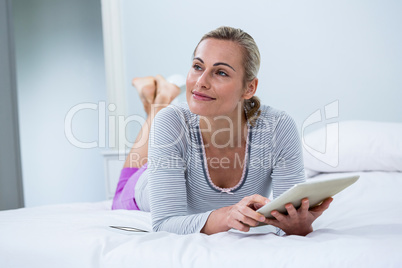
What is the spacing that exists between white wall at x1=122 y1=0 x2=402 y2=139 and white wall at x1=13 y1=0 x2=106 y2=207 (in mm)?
1184

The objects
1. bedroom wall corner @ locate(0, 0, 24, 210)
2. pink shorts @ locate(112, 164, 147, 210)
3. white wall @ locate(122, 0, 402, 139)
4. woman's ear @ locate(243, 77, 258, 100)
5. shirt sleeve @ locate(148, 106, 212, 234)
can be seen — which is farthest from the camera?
bedroom wall corner @ locate(0, 0, 24, 210)

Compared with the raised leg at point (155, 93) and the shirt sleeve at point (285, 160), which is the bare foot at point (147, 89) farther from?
the shirt sleeve at point (285, 160)

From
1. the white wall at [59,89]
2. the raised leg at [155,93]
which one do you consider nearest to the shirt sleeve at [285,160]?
the raised leg at [155,93]

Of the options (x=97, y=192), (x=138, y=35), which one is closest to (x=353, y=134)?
(x=138, y=35)

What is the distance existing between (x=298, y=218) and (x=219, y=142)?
0.37 metres

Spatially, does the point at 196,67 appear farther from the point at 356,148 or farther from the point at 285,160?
the point at 356,148

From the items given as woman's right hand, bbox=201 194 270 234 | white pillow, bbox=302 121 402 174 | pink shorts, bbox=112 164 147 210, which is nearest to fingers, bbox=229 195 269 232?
woman's right hand, bbox=201 194 270 234

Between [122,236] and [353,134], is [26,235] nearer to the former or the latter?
[122,236]

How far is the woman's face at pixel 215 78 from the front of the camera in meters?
1.04

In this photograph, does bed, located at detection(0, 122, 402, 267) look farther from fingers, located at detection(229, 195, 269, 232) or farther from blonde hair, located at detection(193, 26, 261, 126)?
blonde hair, located at detection(193, 26, 261, 126)

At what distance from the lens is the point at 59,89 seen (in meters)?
3.30

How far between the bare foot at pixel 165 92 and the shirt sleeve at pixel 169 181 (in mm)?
1038

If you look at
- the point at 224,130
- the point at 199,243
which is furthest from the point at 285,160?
the point at 199,243

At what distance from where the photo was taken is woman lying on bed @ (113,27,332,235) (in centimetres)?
101
